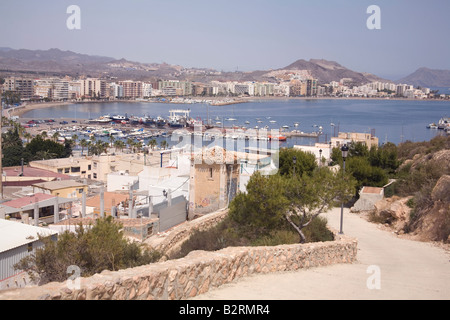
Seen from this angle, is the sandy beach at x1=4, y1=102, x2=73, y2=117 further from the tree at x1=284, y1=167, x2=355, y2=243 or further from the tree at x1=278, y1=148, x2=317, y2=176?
the tree at x1=284, y1=167, x2=355, y2=243

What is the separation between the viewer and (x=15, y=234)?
23.9 ft

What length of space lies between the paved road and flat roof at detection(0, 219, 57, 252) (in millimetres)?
4185

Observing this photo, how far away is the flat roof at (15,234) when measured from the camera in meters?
6.88

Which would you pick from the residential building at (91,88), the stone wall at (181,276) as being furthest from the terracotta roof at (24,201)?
the residential building at (91,88)

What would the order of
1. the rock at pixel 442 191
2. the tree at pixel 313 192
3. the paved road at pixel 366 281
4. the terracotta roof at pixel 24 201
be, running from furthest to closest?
1. the terracotta roof at pixel 24 201
2. the rock at pixel 442 191
3. the tree at pixel 313 192
4. the paved road at pixel 366 281

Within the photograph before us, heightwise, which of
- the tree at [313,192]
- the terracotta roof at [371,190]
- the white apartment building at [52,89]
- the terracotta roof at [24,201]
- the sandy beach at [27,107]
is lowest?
the terracotta roof at [24,201]

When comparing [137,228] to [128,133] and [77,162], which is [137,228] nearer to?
→ [77,162]

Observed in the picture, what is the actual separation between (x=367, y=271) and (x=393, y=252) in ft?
7.01

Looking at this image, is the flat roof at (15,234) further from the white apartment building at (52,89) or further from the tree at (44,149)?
the white apartment building at (52,89)

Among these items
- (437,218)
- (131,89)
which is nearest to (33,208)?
(437,218)

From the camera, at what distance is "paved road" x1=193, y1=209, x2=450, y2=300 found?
3695 mm

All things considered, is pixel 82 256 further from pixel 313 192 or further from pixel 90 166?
pixel 90 166

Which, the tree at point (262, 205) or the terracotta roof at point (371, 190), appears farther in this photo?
the terracotta roof at point (371, 190)

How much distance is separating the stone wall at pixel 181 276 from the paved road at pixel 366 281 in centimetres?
11
